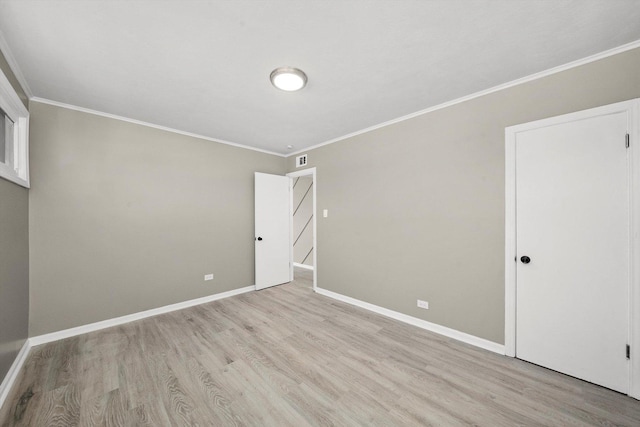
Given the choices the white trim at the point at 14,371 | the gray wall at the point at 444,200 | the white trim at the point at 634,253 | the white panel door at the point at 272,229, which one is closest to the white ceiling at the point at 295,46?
the gray wall at the point at 444,200

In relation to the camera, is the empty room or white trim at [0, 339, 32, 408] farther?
white trim at [0, 339, 32, 408]

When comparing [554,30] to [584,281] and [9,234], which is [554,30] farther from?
[9,234]

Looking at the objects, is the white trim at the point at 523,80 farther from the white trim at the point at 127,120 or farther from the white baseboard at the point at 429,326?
the white baseboard at the point at 429,326

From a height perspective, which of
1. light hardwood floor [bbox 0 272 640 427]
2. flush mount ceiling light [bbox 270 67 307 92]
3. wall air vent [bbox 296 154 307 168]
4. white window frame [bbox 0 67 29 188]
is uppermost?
flush mount ceiling light [bbox 270 67 307 92]

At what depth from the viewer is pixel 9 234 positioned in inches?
77.7

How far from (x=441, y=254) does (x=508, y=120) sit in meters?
1.52

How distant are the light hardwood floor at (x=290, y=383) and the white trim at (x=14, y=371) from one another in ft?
Answer: 0.17

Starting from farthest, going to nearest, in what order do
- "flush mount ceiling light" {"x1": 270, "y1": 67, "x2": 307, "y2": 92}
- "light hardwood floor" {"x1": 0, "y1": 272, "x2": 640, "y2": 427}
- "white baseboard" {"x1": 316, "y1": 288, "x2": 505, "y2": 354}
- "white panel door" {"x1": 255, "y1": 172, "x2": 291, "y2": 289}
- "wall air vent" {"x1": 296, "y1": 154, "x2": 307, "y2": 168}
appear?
"wall air vent" {"x1": 296, "y1": 154, "x2": 307, "y2": 168}
"white panel door" {"x1": 255, "y1": 172, "x2": 291, "y2": 289}
"white baseboard" {"x1": 316, "y1": 288, "x2": 505, "y2": 354}
"flush mount ceiling light" {"x1": 270, "y1": 67, "x2": 307, "y2": 92}
"light hardwood floor" {"x1": 0, "y1": 272, "x2": 640, "y2": 427}

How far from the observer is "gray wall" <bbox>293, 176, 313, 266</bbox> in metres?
6.38

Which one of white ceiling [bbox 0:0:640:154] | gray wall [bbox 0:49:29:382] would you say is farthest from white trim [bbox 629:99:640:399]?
gray wall [bbox 0:49:29:382]

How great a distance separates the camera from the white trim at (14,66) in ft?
5.62

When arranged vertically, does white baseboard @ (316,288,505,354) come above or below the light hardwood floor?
above

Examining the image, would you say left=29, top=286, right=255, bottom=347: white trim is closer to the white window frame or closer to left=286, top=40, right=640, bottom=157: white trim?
the white window frame

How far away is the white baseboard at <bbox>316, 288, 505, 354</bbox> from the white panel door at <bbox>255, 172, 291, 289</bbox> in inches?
51.8
